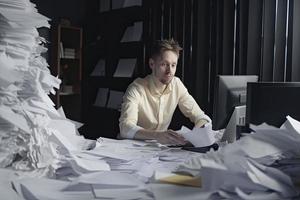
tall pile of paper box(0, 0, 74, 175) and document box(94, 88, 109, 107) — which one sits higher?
tall pile of paper box(0, 0, 74, 175)

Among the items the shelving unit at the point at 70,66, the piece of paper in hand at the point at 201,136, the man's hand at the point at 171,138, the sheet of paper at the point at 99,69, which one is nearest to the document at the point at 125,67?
the sheet of paper at the point at 99,69

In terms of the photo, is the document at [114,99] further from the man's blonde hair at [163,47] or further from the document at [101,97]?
the man's blonde hair at [163,47]

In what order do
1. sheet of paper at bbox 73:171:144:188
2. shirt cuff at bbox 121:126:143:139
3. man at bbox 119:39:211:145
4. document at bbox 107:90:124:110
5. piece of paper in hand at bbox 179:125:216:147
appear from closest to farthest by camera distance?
sheet of paper at bbox 73:171:144:188, piece of paper in hand at bbox 179:125:216:147, shirt cuff at bbox 121:126:143:139, man at bbox 119:39:211:145, document at bbox 107:90:124:110

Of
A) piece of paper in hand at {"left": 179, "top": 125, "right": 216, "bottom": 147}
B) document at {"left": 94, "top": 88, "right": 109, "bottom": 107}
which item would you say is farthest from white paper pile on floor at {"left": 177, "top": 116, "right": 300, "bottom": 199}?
document at {"left": 94, "top": 88, "right": 109, "bottom": 107}

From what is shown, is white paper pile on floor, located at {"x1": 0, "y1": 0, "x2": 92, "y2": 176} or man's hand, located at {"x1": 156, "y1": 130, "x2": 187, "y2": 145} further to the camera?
man's hand, located at {"x1": 156, "y1": 130, "x2": 187, "y2": 145}

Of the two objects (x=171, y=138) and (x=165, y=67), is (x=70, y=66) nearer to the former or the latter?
(x=165, y=67)

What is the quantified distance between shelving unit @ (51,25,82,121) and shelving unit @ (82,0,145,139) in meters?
0.14

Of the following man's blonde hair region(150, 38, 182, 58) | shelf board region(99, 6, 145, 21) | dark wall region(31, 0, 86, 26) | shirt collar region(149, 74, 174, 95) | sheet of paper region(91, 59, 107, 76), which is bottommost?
shirt collar region(149, 74, 174, 95)

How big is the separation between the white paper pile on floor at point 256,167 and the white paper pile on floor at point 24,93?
A: 38 cm

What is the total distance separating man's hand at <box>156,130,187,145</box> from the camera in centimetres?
167

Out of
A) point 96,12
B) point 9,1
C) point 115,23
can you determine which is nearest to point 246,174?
point 9,1

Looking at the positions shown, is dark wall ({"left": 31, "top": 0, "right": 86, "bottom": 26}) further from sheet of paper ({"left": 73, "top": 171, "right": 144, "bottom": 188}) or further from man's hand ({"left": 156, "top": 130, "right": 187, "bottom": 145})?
sheet of paper ({"left": 73, "top": 171, "right": 144, "bottom": 188})

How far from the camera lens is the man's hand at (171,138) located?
1670mm

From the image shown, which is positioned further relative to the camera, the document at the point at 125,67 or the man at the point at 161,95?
the document at the point at 125,67
